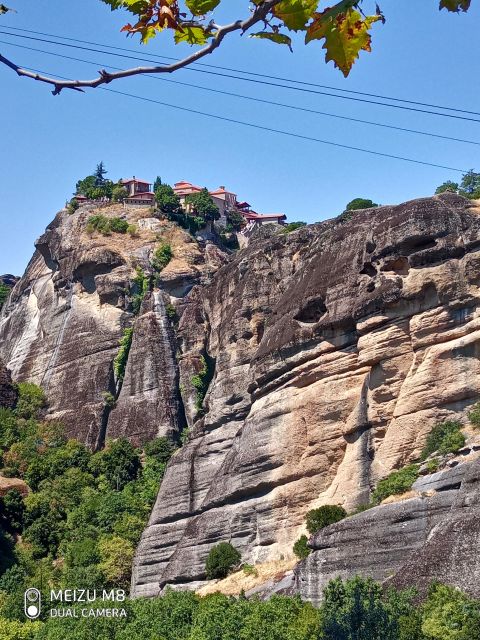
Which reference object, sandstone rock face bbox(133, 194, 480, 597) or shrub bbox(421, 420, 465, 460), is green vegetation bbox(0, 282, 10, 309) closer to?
sandstone rock face bbox(133, 194, 480, 597)

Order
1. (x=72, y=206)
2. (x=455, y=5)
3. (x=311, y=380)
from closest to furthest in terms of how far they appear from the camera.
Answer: (x=455, y=5) < (x=311, y=380) < (x=72, y=206)

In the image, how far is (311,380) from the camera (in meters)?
38.6

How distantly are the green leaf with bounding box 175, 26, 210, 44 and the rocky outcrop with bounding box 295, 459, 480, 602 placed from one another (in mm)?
18267

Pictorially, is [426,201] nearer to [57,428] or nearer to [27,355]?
[57,428]

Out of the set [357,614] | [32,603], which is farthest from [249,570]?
[357,614]

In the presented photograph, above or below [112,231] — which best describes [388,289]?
below

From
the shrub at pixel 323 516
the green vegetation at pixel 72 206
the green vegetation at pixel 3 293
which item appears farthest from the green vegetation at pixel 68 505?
the green vegetation at pixel 3 293

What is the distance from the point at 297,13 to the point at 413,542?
2321cm

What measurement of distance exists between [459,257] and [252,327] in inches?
600

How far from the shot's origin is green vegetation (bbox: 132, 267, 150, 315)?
63.1 meters

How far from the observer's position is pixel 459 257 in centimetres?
3525

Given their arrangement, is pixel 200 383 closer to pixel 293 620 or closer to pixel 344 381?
pixel 344 381

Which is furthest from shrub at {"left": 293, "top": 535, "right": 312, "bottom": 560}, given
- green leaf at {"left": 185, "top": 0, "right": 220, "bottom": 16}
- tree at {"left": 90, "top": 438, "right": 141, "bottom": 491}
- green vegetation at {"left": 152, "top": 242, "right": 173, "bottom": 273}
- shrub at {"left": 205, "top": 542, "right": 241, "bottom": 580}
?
green vegetation at {"left": 152, "top": 242, "right": 173, "bottom": 273}

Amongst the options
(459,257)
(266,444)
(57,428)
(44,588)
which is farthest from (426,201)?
(57,428)
